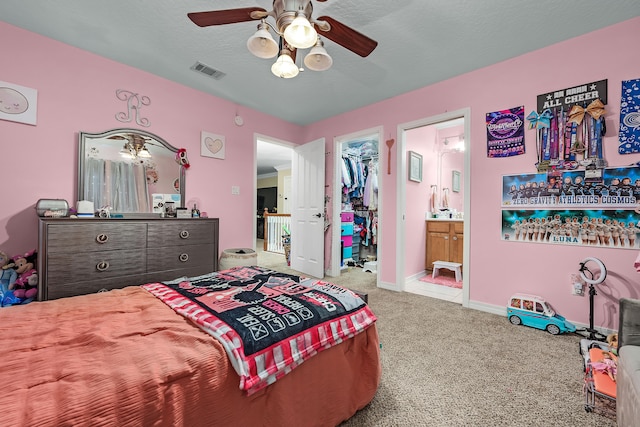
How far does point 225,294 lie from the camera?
1297mm

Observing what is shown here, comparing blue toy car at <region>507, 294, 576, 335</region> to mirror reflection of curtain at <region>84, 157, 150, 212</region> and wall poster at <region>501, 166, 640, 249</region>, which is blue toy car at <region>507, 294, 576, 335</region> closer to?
wall poster at <region>501, 166, 640, 249</region>

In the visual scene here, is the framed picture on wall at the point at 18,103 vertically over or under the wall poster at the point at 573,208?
over

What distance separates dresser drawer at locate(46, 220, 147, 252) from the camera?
200 cm

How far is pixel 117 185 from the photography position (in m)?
2.73

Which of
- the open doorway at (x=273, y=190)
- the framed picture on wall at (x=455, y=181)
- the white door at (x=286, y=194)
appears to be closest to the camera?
the framed picture on wall at (x=455, y=181)

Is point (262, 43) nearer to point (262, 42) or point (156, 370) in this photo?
point (262, 42)

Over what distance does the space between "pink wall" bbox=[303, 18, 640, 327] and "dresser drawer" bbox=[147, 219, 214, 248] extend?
9.13 ft

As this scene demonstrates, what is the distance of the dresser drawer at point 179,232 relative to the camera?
2.49m

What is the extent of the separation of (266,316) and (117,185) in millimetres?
2599

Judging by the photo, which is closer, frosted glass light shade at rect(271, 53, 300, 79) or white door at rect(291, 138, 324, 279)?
frosted glass light shade at rect(271, 53, 300, 79)

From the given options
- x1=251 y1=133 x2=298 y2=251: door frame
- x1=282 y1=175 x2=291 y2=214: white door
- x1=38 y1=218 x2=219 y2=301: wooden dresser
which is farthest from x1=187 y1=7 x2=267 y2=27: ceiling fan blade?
x1=282 y1=175 x2=291 y2=214: white door

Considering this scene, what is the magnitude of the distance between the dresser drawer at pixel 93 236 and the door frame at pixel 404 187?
2.85 meters

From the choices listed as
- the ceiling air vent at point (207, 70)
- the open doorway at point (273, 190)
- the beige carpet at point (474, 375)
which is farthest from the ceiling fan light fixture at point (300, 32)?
the open doorway at point (273, 190)

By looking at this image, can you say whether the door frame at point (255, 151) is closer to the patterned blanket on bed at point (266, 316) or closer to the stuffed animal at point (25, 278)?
the stuffed animal at point (25, 278)
